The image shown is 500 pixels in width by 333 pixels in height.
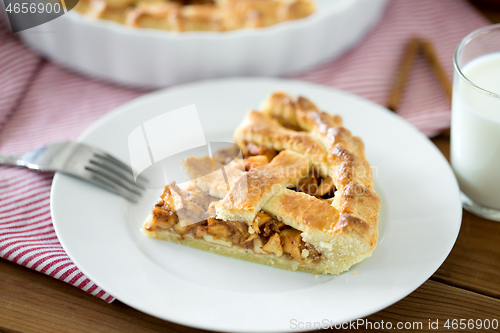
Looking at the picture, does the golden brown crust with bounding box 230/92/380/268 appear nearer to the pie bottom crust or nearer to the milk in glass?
the pie bottom crust

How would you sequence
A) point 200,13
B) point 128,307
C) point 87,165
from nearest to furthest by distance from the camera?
point 128,307 → point 87,165 → point 200,13

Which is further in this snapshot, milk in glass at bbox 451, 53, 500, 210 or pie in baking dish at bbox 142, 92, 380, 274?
milk in glass at bbox 451, 53, 500, 210

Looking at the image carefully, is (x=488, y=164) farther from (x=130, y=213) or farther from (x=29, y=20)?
(x=29, y=20)

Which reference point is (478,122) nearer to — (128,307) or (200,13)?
(128,307)

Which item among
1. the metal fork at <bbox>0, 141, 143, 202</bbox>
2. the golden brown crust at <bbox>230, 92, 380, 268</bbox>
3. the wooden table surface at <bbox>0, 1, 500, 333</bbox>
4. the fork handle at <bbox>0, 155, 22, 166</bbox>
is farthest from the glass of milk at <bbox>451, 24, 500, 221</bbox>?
the fork handle at <bbox>0, 155, 22, 166</bbox>

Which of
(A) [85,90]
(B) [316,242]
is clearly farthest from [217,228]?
(A) [85,90]

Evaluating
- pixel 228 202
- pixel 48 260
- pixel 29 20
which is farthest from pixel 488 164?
pixel 29 20
